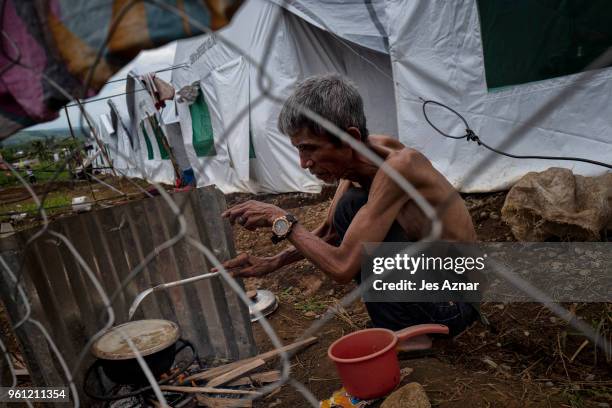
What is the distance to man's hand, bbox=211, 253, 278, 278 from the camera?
2004 mm

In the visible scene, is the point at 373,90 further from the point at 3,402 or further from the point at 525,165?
the point at 3,402

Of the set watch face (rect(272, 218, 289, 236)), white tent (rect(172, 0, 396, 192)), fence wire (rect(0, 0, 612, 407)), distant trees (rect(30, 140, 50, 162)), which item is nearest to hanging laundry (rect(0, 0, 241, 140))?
fence wire (rect(0, 0, 612, 407))

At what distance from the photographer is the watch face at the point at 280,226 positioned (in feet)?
6.10

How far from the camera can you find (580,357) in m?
2.13

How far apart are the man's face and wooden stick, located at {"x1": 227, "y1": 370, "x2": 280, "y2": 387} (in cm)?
113

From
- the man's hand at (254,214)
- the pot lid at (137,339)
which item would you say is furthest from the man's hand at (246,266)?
the pot lid at (137,339)

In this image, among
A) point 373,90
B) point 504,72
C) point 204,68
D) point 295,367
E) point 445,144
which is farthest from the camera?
point 204,68

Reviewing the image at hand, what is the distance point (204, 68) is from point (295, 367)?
22.2 feet

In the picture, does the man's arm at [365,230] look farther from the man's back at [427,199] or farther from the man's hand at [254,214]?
the man's hand at [254,214]

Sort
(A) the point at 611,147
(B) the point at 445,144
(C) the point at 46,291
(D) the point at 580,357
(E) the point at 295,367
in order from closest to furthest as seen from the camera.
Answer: (C) the point at 46,291
(D) the point at 580,357
(E) the point at 295,367
(A) the point at 611,147
(B) the point at 445,144

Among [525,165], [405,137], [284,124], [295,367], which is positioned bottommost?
[295,367]

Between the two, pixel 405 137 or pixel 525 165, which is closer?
pixel 525 165

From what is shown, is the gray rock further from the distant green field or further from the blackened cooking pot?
the distant green field

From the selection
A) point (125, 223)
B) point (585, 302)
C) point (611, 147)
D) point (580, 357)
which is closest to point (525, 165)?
point (611, 147)
